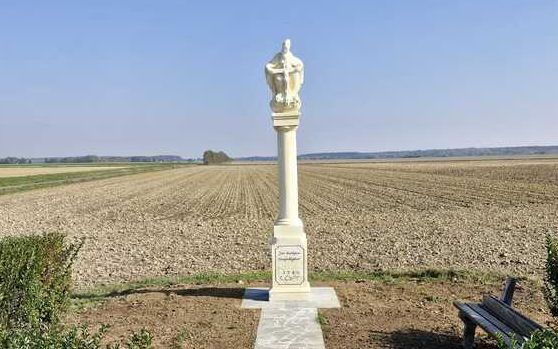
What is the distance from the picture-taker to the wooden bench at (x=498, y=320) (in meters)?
5.00

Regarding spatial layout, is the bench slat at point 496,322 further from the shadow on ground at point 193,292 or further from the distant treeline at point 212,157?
the distant treeline at point 212,157

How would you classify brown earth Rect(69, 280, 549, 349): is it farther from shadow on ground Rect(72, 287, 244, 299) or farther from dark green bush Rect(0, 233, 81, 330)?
dark green bush Rect(0, 233, 81, 330)

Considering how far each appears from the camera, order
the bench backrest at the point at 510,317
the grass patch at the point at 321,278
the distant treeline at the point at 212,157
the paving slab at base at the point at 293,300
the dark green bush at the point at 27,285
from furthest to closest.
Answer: the distant treeline at the point at 212,157
the grass patch at the point at 321,278
the paving slab at base at the point at 293,300
the dark green bush at the point at 27,285
the bench backrest at the point at 510,317

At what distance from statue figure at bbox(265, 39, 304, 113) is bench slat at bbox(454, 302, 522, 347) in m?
4.23

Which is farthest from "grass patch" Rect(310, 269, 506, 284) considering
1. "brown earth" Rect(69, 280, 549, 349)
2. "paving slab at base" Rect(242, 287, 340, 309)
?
"paving slab at base" Rect(242, 287, 340, 309)

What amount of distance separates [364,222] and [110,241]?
977 centimetres

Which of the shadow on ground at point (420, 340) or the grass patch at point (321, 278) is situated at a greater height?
the shadow on ground at point (420, 340)

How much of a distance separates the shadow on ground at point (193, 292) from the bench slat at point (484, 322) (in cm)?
407

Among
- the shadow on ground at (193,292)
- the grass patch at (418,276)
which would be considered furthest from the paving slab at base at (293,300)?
the grass patch at (418,276)

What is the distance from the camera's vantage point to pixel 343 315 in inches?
299

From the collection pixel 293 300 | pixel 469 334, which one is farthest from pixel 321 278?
pixel 469 334

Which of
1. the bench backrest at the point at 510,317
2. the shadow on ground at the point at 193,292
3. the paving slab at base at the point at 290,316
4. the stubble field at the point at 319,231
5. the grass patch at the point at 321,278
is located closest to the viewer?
the bench backrest at the point at 510,317

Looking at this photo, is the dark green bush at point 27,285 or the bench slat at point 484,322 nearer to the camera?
the bench slat at point 484,322

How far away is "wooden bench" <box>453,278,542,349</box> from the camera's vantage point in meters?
5.00
